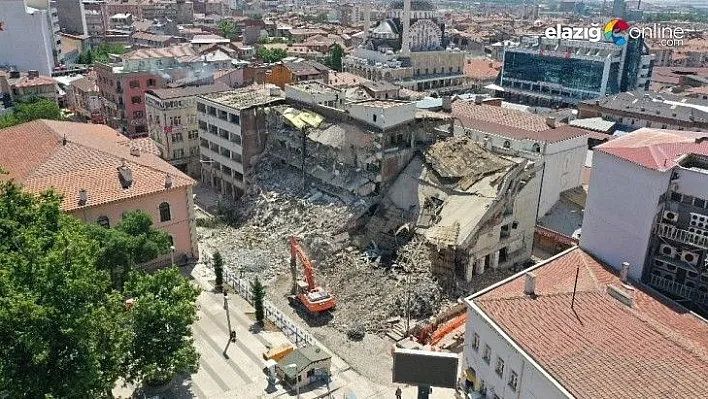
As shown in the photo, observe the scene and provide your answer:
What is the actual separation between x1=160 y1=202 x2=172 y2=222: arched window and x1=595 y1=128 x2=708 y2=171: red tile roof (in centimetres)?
2973

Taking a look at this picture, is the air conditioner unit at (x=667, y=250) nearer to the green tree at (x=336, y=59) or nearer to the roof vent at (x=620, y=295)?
the roof vent at (x=620, y=295)

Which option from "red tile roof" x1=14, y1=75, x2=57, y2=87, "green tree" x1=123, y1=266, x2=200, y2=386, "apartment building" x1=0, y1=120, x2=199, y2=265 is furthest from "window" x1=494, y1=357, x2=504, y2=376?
"red tile roof" x1=14, y1=75, x2=57, y2=87

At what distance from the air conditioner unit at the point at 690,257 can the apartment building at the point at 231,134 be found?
38.1m

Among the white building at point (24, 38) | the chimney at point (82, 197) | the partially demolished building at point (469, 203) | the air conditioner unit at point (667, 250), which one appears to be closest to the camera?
the air conditioner unit at point (667, 250)

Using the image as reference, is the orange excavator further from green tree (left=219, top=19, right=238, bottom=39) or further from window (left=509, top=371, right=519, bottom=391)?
green tree (left=219, top=19, right=238, bottom=39)

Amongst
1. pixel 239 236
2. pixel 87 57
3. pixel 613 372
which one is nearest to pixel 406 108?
pixel 239 236

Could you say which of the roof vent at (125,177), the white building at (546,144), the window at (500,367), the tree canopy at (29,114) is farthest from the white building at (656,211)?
the tree canopy at (29,114)

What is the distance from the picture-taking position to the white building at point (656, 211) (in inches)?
1161

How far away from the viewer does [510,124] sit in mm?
58344

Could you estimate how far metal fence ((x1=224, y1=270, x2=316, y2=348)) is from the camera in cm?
3566

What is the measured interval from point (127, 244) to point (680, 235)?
1223 inches

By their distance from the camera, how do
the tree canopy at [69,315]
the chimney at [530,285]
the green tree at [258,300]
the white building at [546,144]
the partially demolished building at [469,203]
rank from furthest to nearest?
the white building at [546,144] < the partially demolished building at [469,203] < the green tree at [258,300] < the chimney at [530,285] < the tree canopy at [69,315]

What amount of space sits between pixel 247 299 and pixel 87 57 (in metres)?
104

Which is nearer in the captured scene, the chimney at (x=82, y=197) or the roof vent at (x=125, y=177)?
the chimney at (x=82, y=197)
